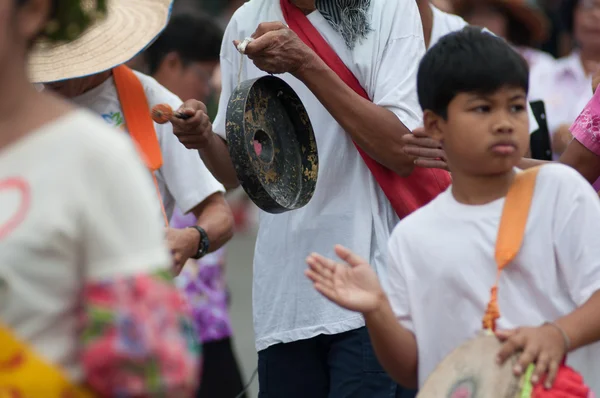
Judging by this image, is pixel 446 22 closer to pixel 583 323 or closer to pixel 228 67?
pixel 228 67

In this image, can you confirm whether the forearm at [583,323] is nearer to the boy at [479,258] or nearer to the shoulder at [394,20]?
the boy at [479,258]

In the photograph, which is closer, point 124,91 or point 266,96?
point 266,96

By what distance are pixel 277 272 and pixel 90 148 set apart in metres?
2.04

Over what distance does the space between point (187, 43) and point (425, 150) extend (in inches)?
94.7

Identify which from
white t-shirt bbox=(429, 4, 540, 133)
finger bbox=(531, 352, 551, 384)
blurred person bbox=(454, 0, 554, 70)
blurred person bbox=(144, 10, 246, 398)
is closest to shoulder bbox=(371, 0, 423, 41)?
white t-shirt bbox=(429, 4, 540, 133)

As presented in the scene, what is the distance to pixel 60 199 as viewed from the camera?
75.4 inches

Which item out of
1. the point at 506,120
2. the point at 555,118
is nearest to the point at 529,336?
the point at 506,120

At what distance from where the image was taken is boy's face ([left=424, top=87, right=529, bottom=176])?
3029mm

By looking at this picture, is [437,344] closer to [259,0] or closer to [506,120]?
[506,120]

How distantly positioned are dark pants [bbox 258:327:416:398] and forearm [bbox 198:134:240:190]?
1.96 feet

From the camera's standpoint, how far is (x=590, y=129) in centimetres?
376

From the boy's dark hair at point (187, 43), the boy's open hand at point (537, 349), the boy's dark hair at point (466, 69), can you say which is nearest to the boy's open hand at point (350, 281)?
the boy's open hand at point (537, 349)

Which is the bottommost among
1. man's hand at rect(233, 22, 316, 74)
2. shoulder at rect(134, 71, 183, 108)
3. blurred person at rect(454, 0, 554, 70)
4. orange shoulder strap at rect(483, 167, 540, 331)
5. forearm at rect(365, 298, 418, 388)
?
blurred person at rect(454, 0, 554, 70)

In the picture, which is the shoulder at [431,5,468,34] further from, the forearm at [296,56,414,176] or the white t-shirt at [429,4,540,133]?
the forearm at [296,56,414,176]
